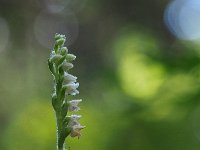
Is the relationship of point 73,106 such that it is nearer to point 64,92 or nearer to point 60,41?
point 64,92

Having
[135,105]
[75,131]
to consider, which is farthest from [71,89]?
[135,105]

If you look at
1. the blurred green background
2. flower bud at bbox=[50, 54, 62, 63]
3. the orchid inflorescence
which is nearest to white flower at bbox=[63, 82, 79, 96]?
the orchid inflorescence

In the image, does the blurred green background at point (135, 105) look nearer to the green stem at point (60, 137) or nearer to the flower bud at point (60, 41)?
the flower bud at point (60, 41)

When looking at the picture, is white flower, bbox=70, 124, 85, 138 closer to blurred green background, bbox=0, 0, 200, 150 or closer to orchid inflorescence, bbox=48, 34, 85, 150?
orchid inflorescence, bbox=48, 34, 85, 150

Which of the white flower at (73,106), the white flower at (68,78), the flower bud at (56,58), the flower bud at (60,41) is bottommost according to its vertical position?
the white flower at (73,106)

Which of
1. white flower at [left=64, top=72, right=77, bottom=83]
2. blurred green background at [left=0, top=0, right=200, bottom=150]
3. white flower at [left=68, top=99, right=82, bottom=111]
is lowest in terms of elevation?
white flower at [left=68, top=99, right=82, bottom=111]

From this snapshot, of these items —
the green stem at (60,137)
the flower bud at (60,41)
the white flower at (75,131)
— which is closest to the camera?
the green stem at (60,137)

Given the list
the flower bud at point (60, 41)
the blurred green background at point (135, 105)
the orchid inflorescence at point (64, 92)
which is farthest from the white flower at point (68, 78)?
the blurred green background at point (135, 105)

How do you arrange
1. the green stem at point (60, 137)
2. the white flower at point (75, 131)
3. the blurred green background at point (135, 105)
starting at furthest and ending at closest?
the blurred green background at point (135, 105), the white flower at point (75, 131), the green stem at point (60, 137)

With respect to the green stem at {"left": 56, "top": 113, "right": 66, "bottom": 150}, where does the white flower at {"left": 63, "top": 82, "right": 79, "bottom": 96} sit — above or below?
above

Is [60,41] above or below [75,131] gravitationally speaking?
above

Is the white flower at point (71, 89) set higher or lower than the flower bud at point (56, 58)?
lower

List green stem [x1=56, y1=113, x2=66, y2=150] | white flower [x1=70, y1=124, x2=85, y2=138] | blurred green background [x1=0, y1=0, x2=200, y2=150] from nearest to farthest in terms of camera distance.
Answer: green stem [x1=56, y1=113, x2=66, y2=150] → white flower [x1=70, y1=124, x2=85, y2=138] → blurred green background [x1=0, y1=0, x2=200, y2=150]

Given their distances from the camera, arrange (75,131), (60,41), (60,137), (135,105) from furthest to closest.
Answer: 1. (135,105)
2. (60,41)
3. (75,131)
4. (60,137)
